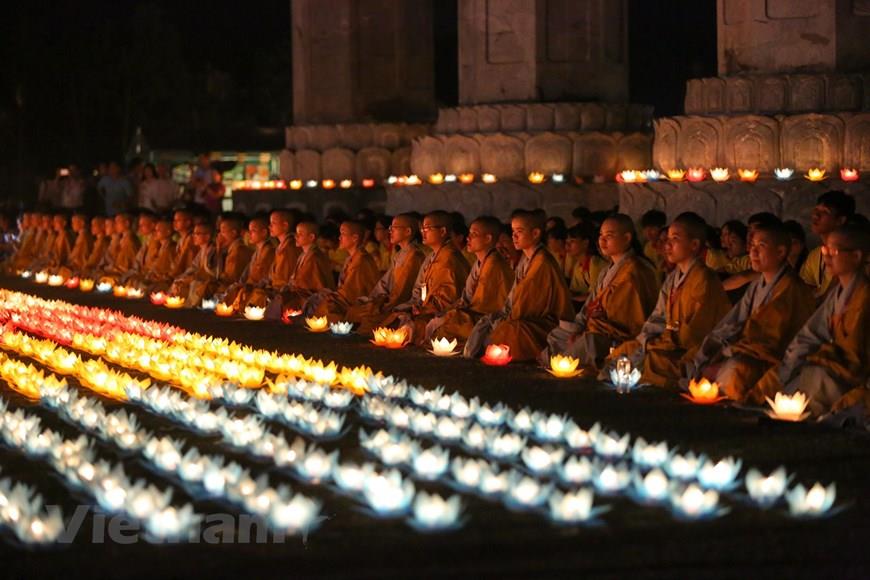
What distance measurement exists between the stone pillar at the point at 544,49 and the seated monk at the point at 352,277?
2.93 metres

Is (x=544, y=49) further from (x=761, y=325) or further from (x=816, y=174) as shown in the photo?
(x=761, y=325)

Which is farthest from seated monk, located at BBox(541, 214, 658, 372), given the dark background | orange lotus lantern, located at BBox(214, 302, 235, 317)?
the dark background

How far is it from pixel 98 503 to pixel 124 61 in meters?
29.7

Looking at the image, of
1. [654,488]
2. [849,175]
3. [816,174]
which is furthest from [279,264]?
[654,488]

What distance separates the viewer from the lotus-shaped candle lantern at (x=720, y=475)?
5.80 metres

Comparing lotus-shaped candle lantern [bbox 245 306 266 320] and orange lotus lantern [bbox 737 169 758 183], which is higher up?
orange lotus lantern [bbox 737 169 758 183]

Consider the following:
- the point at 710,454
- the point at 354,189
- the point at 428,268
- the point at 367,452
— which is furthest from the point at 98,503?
the point at 354,189

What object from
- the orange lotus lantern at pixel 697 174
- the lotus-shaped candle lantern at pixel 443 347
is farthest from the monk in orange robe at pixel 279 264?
the orange lotus lantern at pixel 697 174

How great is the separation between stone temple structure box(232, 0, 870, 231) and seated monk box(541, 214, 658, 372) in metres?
2.17

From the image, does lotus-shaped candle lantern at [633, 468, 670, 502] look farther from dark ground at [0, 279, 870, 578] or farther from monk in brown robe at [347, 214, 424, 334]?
monk in brown robe at [347, 214, 424, 334]

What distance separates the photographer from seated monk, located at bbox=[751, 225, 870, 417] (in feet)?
24.0

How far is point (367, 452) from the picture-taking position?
655 centimetres

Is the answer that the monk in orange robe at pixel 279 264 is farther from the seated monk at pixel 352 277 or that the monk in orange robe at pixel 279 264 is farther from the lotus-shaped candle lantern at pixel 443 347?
the lotus-shaped candle lantern at pixel 443 347

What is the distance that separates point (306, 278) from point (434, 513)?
25.2 ft
